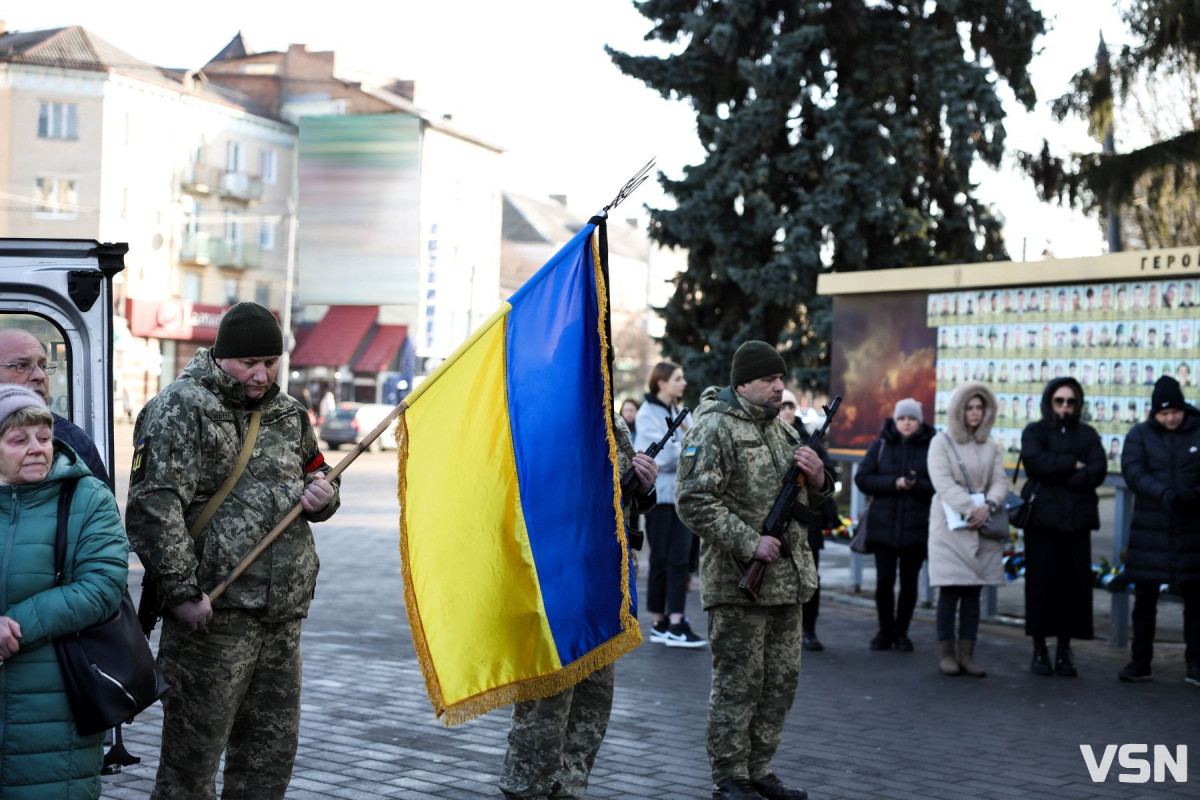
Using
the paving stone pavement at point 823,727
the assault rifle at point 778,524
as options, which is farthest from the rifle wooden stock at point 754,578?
the paving stone pavement at point 823,727

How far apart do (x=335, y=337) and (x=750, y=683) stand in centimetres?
6029

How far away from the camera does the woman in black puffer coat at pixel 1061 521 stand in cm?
980

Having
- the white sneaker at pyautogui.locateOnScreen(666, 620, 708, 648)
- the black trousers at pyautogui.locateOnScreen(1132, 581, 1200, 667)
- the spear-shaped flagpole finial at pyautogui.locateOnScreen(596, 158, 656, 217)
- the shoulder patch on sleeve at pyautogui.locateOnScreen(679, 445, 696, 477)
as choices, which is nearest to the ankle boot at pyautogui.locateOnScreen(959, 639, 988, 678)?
the black trousers at pyautogui.locateOnScreen(1132, 581, 1200, 667)

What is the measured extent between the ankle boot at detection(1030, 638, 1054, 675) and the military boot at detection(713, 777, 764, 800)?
424 cm

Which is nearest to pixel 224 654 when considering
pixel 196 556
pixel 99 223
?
pixel 196 556

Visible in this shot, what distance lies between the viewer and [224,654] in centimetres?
477

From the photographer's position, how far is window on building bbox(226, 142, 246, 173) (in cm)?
6234

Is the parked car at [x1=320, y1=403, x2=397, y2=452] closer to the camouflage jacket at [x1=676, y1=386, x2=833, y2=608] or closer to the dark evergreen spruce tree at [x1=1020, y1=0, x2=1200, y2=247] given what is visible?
the dark evergreen spruce tree at [x1=1020, y1=0, x2=1200, y2=247]

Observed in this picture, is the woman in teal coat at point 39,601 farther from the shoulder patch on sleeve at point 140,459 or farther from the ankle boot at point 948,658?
the ankle boot at point 948,658

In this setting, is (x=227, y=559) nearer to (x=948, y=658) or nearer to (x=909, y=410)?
(x=948, y=658)

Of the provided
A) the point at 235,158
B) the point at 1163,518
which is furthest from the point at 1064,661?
the point at 235,158

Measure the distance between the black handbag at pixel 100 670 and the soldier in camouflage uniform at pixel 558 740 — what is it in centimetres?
Answer: 177

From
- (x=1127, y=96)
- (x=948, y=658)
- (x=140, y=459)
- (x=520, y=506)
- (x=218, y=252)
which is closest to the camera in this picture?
(x=140, y=459)

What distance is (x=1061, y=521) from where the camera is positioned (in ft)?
32.4
